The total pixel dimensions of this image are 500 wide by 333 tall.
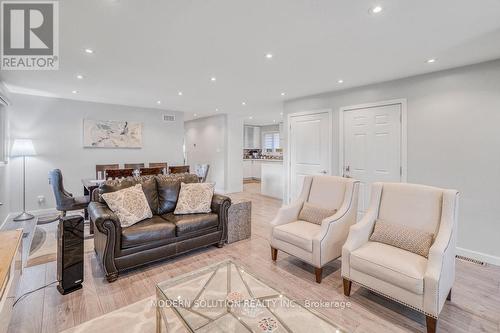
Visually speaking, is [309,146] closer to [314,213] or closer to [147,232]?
[314,213]

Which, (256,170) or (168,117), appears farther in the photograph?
(256,170)

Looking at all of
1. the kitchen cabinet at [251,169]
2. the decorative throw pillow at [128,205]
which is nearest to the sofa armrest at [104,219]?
the decorative throw pillow at [128,205]

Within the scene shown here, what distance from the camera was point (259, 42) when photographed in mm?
2570

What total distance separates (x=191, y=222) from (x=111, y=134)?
4.18m

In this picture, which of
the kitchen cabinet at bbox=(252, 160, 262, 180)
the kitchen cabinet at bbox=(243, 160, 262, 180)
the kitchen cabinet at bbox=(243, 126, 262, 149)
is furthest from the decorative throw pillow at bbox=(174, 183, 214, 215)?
the kitchen cabinet at bbox=(243, 126, 262, 149)

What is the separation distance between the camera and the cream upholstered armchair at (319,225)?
245 centimetres

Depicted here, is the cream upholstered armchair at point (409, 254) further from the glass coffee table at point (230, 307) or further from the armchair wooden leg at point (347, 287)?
the glass coffee table at point (230, 307)

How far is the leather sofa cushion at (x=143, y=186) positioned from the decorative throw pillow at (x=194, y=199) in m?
0.32

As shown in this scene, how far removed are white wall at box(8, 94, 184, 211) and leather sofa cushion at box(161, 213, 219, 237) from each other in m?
3.66

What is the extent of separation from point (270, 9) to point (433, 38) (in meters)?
1.79

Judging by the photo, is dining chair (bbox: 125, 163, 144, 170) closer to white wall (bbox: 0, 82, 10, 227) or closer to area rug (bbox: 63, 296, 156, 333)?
white wall (bbox: 0, 82, 10, 227)

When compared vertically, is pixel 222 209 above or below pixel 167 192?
below

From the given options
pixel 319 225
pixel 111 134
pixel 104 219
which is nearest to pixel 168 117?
pixel 111 134

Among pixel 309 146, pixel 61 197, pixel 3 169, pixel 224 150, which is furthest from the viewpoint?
pixel 224 150
